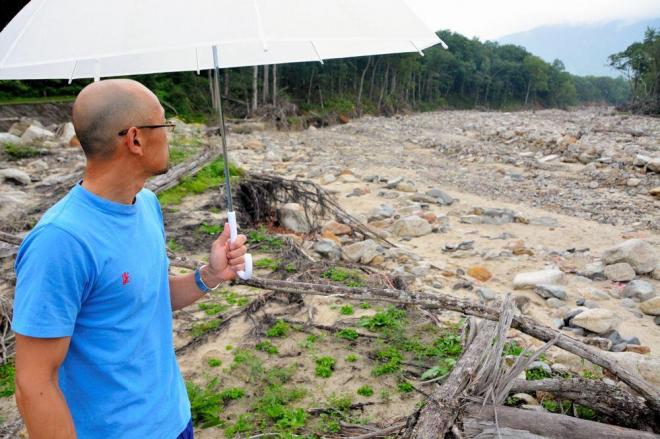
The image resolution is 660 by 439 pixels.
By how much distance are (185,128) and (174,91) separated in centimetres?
1357

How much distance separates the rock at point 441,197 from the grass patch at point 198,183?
4.22 meters

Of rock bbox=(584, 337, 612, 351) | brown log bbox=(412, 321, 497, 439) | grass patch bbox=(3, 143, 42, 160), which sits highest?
grass patch bbox=(3, 143, 42, 160)

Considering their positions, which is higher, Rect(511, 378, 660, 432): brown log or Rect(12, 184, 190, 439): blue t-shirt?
Rect(12, 184, 190, 439): blue t-shirt

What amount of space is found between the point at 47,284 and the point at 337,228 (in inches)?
249

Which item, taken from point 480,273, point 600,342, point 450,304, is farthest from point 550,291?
point 450,304

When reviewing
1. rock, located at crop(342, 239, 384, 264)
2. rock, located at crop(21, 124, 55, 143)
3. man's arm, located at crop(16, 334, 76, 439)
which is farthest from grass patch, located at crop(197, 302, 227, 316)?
rock, located at crop(21, 124, 55, 143)

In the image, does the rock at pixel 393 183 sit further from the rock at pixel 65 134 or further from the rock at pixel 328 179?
the rock at pixel 65 134

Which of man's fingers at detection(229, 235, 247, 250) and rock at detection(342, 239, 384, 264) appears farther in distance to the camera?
rock at detection(342, 239, 384, 264)

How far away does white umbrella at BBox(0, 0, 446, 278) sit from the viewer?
5.36 feet

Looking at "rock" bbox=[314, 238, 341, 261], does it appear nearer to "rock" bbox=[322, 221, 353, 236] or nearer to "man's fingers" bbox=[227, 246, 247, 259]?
"rock" bbox=[322, 221, 353, 236]

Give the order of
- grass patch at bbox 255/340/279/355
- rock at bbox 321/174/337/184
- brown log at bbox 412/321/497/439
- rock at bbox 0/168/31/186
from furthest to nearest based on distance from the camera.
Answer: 1. rock at bbox 321/174/337/184
2. rock at bbox 0/168/31/186
3. grass patch at bbox 255/340/279/355
4. brown log at bbox 412/321/497/439

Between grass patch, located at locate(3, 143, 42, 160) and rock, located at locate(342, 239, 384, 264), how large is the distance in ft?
27.0

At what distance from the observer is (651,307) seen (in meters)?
5.21

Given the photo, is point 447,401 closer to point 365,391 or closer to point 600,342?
point 365,391
